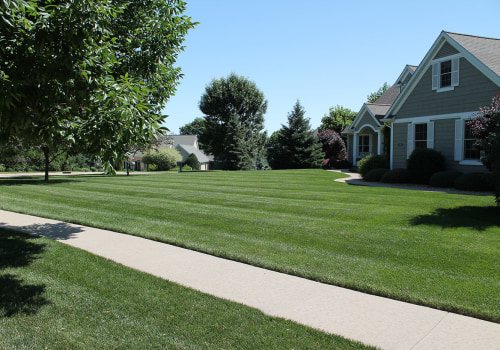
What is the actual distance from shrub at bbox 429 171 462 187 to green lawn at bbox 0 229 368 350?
13.9 m

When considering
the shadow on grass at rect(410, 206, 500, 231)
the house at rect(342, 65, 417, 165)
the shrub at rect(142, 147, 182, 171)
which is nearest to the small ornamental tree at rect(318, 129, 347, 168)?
the house at rect(342, 65, 417, 165)

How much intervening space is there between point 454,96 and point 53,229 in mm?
16764

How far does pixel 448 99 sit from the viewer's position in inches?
656

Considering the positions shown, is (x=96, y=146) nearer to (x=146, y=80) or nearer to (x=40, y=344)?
(x=40, y=344)

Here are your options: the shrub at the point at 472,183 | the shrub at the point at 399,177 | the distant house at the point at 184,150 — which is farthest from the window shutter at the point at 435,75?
the distant house at the point at 184,150

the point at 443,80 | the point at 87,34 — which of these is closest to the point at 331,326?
the point at 87,34

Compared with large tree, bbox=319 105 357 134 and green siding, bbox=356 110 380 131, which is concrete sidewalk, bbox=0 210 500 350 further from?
large tree, bbox=319 105 357 134

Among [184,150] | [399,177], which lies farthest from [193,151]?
[399,177]

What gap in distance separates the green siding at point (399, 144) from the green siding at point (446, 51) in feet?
12.0

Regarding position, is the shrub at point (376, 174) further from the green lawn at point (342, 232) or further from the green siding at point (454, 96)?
the green lawn at point (342, 232)

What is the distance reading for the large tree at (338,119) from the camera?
53.7 meters

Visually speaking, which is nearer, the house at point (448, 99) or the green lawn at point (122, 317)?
the green lawn at point (122, 317)

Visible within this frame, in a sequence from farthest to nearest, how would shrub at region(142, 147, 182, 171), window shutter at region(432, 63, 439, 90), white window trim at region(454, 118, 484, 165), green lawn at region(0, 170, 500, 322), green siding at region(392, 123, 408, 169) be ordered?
shrub at region(142, 147, 182, 171), green siding at region(392, 123, 408, 169), window shutter at region(432, 63, 439, 90), white window trim at region(454, 118, 484, 165), green lawn at region(0, 170, 500, 322)

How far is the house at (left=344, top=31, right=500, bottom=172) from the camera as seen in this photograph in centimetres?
1536
